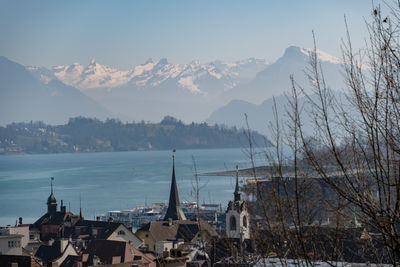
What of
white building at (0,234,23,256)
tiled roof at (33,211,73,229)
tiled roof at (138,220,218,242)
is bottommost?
tiled roof at (138,220,218,242)

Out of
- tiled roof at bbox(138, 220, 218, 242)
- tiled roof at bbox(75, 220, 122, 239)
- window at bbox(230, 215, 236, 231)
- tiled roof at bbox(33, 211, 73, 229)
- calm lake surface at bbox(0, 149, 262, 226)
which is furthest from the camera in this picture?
calm lake surface at bbox(0, 149, 262, 226)

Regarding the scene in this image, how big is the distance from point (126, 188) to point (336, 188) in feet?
305

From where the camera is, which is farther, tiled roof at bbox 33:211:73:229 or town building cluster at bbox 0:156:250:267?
tiled roof at bbox 33:211:73:229

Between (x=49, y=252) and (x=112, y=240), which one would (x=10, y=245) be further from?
(x=112, y=240)

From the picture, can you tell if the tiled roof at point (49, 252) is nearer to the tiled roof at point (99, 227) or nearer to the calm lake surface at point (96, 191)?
the tiled roof at point (99, 227)

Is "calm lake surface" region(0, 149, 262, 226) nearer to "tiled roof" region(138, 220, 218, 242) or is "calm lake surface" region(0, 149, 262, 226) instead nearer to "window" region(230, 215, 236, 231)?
"tiled roof" region(138, 220, 218, 242)

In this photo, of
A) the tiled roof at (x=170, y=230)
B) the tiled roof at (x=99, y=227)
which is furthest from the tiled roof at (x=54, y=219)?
the tiled roof at (x=170, y=230)

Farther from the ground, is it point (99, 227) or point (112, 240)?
point (112, 240)

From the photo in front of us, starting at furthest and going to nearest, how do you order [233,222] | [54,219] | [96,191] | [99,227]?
[96,191] → [54,219] → [99,227] → [233,222]

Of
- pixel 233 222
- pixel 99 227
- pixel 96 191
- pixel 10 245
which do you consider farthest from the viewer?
pixel 96 191

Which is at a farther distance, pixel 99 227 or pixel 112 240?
pixel 99 227

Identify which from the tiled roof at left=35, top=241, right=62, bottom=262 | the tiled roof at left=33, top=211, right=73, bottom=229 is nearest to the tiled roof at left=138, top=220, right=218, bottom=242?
the tiled roof at left=33, top=211, right=73, bottom=229

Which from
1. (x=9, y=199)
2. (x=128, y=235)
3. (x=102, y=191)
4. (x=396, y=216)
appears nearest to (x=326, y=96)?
(x=396, y=216)

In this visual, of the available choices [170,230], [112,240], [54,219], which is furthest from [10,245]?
[54,219]
